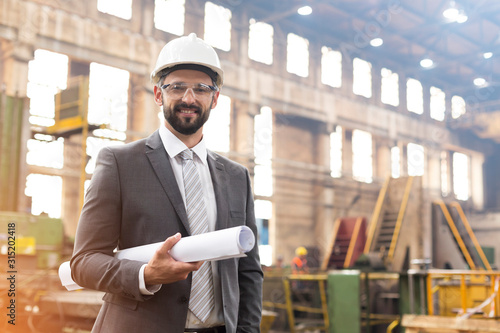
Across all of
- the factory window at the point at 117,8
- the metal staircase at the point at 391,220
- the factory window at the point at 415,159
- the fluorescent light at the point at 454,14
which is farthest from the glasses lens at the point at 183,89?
the factory window at the point at 415,159

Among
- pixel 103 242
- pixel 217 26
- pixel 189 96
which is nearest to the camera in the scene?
pixel 103 242

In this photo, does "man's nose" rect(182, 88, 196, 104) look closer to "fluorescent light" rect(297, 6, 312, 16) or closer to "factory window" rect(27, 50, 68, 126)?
"factory window" rect(27, 50, 68, 126)

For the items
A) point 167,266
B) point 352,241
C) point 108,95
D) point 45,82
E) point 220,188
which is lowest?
point 352,241

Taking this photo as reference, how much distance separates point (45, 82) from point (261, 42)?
31.0 feet

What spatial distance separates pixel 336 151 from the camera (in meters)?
26.5

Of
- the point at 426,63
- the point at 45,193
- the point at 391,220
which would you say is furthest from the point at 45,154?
the point at 426,63

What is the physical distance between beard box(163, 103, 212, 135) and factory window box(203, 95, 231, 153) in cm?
1897

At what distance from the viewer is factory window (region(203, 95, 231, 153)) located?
21.1 metres

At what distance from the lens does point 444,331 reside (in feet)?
20.0

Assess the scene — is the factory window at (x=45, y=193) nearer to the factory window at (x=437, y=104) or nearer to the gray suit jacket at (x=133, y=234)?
the gray suit jacket at (x=133, y=234)

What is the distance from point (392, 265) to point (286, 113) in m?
10.7

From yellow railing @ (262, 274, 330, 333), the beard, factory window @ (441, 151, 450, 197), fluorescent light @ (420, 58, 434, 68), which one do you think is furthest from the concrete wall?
the beard

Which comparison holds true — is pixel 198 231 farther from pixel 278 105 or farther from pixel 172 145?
pixel 278 105

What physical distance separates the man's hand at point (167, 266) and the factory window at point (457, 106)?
112 ft
